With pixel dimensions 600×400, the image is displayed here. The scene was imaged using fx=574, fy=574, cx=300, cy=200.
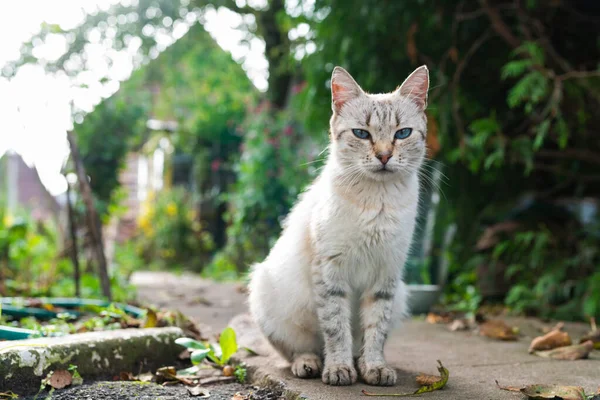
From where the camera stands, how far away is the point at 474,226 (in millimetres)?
5543

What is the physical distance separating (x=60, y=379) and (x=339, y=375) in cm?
112

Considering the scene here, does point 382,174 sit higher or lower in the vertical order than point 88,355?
higher

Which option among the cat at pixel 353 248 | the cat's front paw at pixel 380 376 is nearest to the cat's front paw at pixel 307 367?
the cat at pixel 353 248

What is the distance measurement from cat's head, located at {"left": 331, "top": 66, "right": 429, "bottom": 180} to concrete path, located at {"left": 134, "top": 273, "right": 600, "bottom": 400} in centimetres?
90

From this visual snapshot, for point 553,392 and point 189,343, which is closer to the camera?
point 553,392

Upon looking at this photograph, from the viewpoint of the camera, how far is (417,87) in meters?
2.57

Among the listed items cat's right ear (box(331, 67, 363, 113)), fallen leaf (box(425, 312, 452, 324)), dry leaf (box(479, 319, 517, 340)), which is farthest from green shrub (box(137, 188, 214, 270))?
cat's right ear (box(331, 67, 363, 113))

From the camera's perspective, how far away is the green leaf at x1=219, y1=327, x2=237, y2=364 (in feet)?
8.82

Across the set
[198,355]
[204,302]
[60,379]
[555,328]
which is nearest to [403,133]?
[198,355]

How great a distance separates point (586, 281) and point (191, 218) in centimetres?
895

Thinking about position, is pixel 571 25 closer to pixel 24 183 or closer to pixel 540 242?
pixel 540 242

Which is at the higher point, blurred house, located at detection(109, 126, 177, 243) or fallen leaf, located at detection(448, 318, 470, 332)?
blurred house, located at detection(109, 126, 177, 243)

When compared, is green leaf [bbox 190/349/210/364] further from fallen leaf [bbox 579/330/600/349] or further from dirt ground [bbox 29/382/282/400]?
fallen leaf [bbox 579/330/600/349]

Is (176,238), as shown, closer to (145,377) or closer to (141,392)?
(145,377)
